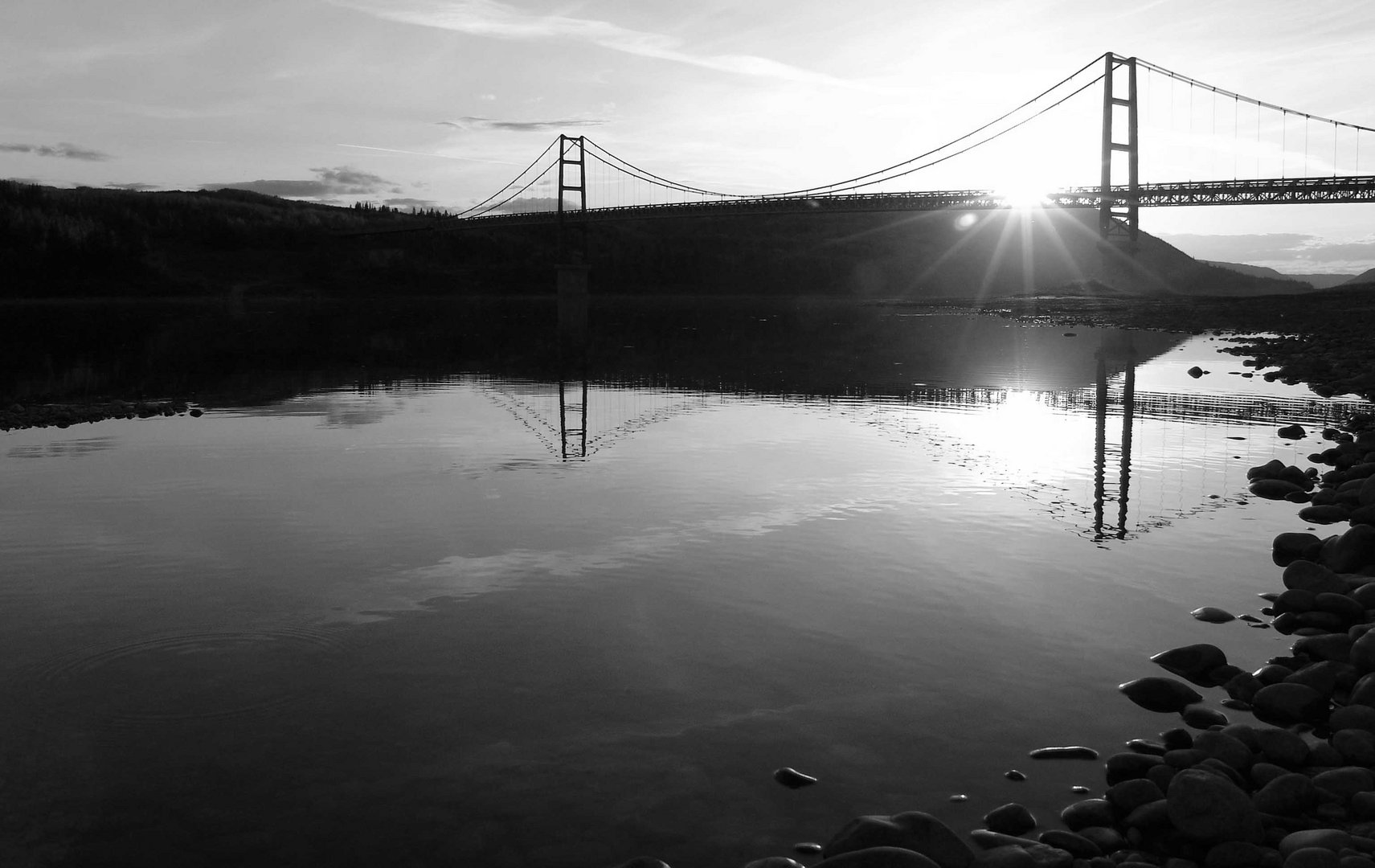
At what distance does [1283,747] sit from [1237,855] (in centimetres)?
112

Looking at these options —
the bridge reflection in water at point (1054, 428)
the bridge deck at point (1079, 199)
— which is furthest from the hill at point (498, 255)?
the bridge reflection in water at point (1054, 428)

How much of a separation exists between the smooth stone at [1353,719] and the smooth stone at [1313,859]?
153cm

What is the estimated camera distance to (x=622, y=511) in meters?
11.0

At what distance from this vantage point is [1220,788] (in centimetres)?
437

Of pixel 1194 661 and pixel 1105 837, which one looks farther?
pixel 1194 661

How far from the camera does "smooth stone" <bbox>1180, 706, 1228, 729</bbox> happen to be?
5531 millimetres

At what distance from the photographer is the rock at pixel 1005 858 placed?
13.4 feet

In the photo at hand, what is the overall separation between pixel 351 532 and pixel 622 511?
2697mm

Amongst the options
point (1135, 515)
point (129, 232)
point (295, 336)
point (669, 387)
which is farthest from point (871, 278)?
point (1135, 515)

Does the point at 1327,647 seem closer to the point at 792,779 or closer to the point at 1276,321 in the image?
the point at 792,779

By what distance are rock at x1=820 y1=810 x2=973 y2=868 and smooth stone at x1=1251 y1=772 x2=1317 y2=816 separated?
1.35 meters

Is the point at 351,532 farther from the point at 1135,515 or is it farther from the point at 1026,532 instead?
the point at 1135,515

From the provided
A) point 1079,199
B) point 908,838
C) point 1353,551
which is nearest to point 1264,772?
point 908,838

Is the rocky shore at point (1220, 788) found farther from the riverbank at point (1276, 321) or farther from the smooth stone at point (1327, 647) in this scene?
the riverbank at point (1276, 321)
